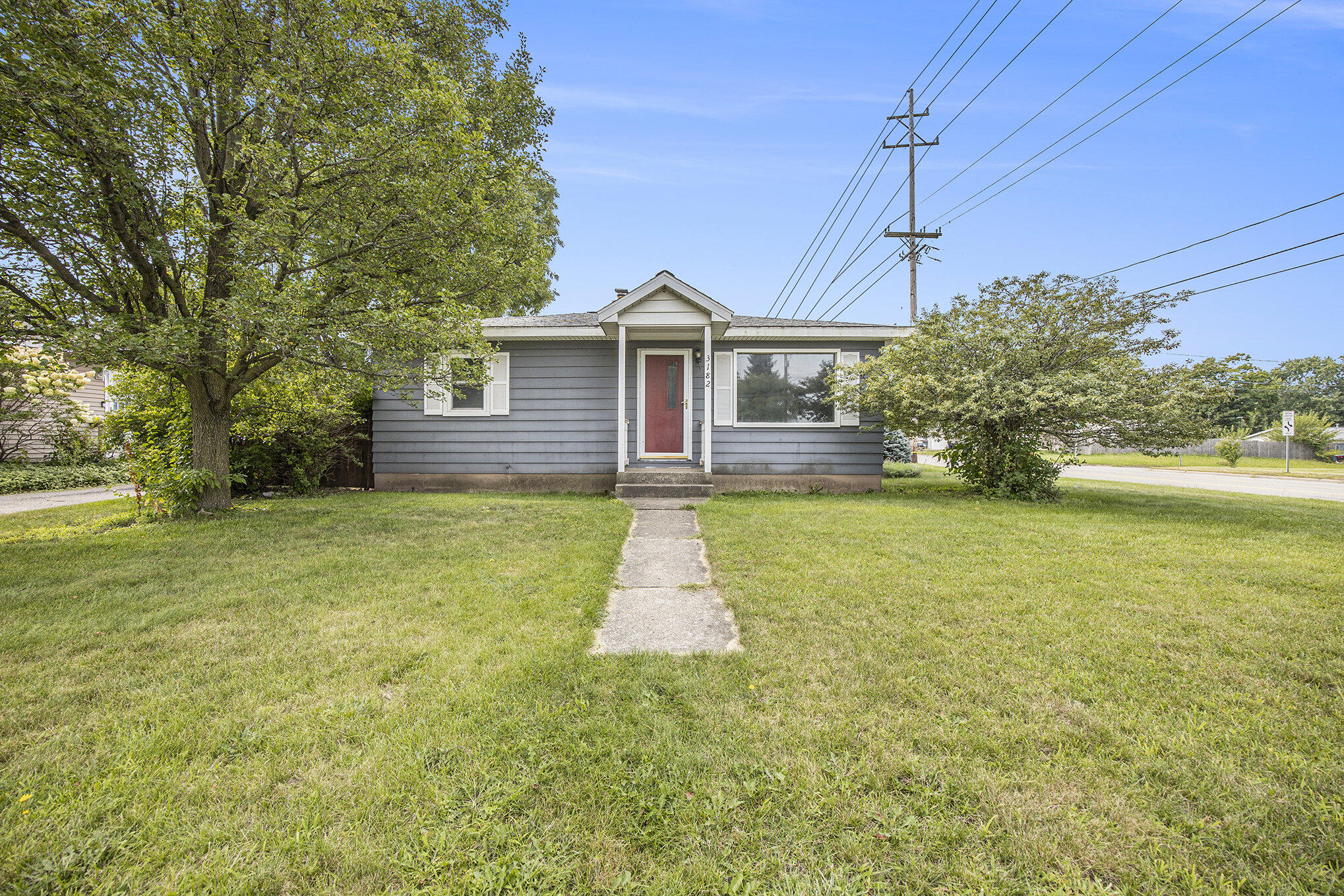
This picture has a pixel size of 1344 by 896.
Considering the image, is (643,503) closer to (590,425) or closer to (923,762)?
(590,425)

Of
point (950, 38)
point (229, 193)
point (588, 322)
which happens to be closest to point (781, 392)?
point (588, 322)

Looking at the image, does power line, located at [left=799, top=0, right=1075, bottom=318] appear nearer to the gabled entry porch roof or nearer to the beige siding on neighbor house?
the gabled entry porch roof

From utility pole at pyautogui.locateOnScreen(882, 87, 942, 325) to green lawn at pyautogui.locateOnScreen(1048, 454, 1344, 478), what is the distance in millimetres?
7928

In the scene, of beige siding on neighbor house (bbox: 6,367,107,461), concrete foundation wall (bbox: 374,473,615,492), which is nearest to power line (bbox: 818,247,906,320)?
concrete foundation wall (bbox: 374,473,615,492)

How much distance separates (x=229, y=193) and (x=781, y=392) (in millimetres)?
8182

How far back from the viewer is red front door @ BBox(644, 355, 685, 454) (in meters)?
9.83

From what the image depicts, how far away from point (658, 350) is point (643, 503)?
10.2 ft

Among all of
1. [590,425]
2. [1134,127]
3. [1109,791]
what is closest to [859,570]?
[1109,791]

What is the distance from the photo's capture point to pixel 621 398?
9.14m

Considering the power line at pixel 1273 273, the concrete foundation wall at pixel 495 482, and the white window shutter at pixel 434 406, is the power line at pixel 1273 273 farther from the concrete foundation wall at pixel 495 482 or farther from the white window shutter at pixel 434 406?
the white window shutter at pixel 434 406

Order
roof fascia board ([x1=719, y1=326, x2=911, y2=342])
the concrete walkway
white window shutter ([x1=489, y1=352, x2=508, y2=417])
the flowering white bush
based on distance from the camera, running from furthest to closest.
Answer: the flowering white bush
white window shutter ([x1=489, y1=352, x2=508, y2=417])
roof fascia board ([x1=719, y1=326, x2=911, y2=342])
the concrete walkway

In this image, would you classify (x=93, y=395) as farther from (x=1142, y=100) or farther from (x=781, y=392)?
(x=1142, y=100)

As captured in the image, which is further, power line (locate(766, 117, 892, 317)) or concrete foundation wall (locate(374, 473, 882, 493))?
power line (locate(766, 117, 892, 317))

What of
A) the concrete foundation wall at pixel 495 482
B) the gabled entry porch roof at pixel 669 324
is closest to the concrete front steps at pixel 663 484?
the concrete foundation wall at pixel 495 482
